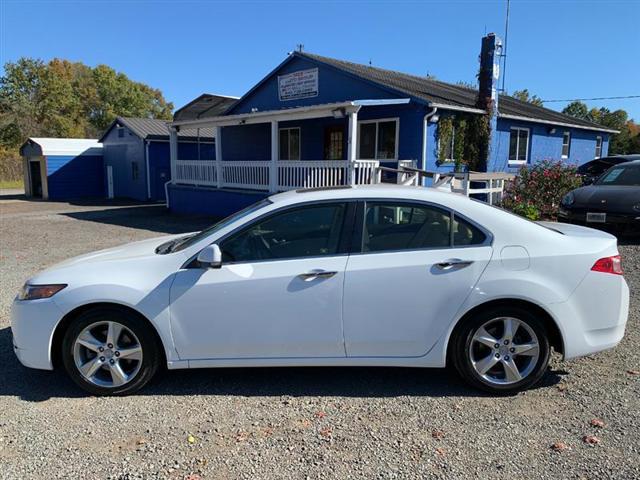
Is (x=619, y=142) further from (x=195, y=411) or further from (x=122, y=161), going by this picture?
(x=195, y=411)

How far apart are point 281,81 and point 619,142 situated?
3575 cm

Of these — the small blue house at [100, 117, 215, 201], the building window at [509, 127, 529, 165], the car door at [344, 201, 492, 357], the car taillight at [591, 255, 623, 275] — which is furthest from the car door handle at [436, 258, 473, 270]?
the small blue house at [100, 117, 215, 201]

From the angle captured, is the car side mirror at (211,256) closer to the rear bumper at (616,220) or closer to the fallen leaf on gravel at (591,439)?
the fallen leaf on gravel at (591,439)

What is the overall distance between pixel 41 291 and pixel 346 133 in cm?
→ 1431

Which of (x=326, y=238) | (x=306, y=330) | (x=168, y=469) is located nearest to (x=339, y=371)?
(x=306, y=330)

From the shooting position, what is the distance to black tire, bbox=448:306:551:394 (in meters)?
3.64

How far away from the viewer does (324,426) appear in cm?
335

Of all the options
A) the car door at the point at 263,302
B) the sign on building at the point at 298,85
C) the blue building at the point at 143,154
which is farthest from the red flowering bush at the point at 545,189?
the blue building at the point at 143,154

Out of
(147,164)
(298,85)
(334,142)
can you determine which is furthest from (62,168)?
(334,142)

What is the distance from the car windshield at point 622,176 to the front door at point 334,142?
28.1ft

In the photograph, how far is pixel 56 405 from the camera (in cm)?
366

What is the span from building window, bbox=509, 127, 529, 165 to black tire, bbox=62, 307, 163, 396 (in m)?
16.4

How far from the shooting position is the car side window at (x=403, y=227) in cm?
371

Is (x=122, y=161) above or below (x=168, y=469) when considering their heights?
above
